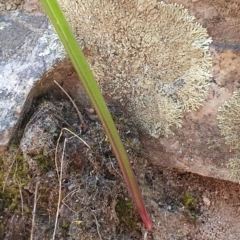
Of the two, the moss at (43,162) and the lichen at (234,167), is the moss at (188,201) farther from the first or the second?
the moss at (43,162)

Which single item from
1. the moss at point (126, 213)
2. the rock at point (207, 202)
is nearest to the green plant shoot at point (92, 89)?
the moss at point (126, 213)

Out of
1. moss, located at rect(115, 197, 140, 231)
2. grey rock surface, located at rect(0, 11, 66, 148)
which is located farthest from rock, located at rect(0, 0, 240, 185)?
moss, located at rect(115, 197, 140, 231)

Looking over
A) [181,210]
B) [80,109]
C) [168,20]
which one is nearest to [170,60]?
[168,20]

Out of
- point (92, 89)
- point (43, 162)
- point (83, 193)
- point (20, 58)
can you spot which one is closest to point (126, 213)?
point (83, 193)

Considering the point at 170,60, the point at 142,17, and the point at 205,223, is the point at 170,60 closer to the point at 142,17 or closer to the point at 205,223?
the point at 142,17

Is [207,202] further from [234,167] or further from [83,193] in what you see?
[83,193]

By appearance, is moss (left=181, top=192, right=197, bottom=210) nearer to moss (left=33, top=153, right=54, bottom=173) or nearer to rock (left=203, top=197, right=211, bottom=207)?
rock (left=203, top=197, right=211, bottom=207)
